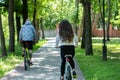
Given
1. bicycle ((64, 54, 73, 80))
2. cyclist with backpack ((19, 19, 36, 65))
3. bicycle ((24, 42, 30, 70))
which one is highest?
cyclist with backpack ((19, 19, 36, 65))

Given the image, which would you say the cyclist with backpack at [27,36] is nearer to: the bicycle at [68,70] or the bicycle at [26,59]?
the bicycle at [26,59]

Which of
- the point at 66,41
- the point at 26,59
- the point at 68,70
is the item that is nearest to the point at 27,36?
the point at 26,59

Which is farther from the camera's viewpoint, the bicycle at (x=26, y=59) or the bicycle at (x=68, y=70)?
the bicycle at (x=26, y=59)

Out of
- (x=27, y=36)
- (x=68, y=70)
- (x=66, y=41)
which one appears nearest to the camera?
(x=68, y=70)

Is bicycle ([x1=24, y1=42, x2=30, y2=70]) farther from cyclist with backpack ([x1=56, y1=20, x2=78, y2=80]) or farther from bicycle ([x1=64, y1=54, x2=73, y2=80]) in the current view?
bicycle ([x1=64, y1=54, x2=73, y2=80])

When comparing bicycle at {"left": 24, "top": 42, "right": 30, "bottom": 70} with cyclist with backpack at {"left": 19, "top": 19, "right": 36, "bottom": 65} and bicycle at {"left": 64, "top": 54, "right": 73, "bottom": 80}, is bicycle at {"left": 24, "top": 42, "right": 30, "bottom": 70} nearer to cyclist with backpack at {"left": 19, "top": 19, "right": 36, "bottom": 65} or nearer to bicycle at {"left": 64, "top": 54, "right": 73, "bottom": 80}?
cyclist with backpack at {"left": 19, "top": 19, "right": 36, "bottom": 65}

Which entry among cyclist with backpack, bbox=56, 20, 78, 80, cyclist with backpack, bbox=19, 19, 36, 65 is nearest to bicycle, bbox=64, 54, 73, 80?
cyclist with backpack, bbox=56, 20, 78, 80

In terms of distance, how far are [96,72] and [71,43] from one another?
435 centimetres

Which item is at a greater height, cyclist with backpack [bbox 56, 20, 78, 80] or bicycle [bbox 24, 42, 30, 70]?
cyclist with backpack [bbox 56, 20, 78, 80]

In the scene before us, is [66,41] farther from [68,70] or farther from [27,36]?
[27,36]

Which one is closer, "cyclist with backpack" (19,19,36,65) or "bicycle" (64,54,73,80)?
"bicycle" (64,54,73,80)

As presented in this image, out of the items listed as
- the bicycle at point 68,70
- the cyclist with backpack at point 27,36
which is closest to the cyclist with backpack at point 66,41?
the bicycle at point 68,70

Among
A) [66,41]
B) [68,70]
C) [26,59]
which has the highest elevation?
[66,41]

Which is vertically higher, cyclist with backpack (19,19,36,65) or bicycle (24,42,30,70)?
cyclist with backpack (19,19,36,65)
